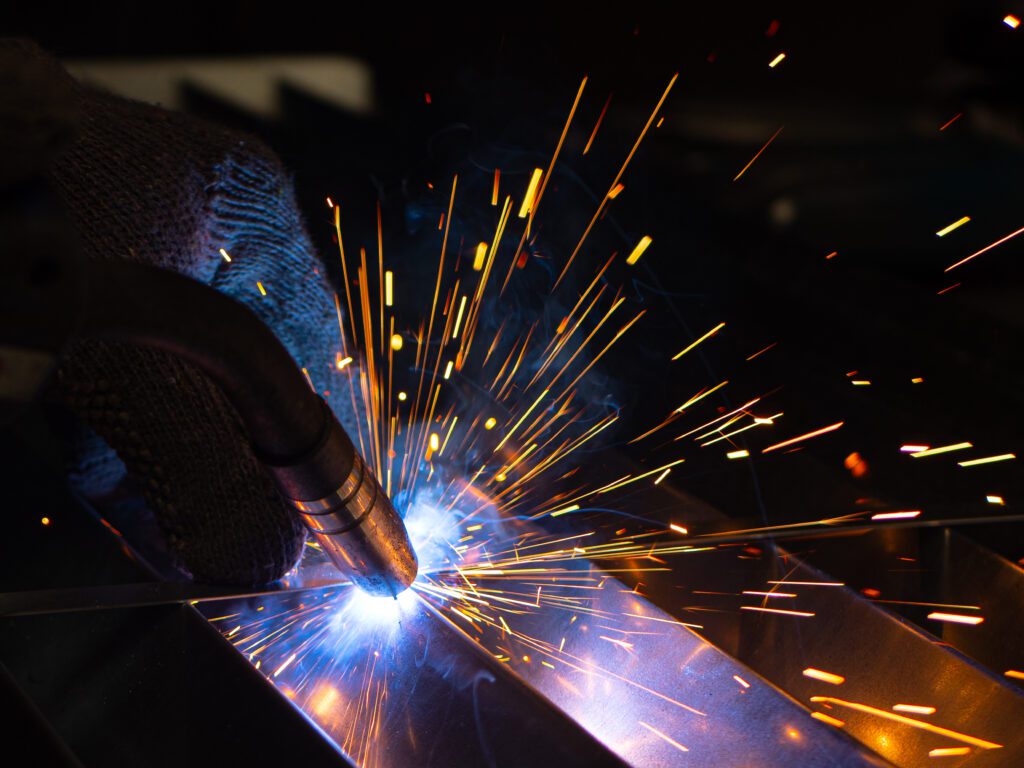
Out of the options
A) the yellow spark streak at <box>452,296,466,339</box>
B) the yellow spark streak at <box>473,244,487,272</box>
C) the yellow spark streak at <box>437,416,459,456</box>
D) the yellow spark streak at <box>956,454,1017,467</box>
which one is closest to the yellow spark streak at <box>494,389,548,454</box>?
the yellow spark streak at <box>437,416,459,456</box>

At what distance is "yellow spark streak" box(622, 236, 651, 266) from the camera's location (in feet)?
6.32

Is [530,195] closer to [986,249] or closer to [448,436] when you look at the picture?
[448,436]

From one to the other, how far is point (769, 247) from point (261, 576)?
Result: 61.5 inches

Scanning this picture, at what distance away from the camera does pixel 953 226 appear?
2092 millimetres

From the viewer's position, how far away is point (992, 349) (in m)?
1.90

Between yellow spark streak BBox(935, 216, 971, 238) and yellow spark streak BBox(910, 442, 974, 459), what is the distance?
0.62m

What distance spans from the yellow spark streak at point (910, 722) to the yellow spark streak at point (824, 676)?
0.07 ft

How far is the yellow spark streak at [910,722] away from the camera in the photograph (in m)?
0.97

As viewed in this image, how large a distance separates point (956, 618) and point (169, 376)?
3.74 ft

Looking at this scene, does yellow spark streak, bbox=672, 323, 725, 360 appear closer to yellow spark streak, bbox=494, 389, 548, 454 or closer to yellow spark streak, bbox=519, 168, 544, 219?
yellow spark streak, bbox=494, 389, 548, 454

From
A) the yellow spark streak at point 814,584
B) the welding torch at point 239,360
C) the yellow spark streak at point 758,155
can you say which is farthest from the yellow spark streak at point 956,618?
the yellow spark streak at point 758,155

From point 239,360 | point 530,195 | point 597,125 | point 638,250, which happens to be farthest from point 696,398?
point 239,360

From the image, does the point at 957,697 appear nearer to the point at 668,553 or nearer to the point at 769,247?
the point at 668,553

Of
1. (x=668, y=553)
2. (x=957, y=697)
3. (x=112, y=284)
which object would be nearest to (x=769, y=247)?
(x=668, y=553)
